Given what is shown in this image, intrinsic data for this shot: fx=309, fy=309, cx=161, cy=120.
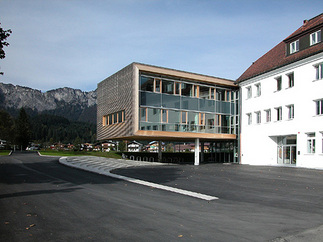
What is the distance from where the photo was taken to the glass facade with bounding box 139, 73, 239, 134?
2886 cm

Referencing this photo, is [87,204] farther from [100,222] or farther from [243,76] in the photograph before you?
[243,76]

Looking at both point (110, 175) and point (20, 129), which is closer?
point (110, 175)

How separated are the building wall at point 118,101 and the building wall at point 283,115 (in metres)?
12.6

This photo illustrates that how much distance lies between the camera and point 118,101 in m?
31.1

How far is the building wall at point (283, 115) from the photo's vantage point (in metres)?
24.7

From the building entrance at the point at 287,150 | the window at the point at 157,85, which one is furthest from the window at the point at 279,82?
the window at the point at 157,85

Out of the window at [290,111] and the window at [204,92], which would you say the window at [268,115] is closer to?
the window at [290,111]

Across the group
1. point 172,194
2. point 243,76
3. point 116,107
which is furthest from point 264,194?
point 243,76

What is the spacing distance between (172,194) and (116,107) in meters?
20.9

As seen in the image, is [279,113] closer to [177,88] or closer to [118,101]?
[177,88]

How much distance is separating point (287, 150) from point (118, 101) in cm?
1677

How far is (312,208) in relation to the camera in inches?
364

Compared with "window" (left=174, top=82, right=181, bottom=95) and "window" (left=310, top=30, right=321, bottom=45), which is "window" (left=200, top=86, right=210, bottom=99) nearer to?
"window" (left=174, top=82, right=181, bottom=95)

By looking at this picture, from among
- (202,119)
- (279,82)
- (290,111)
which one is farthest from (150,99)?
(290,111)
